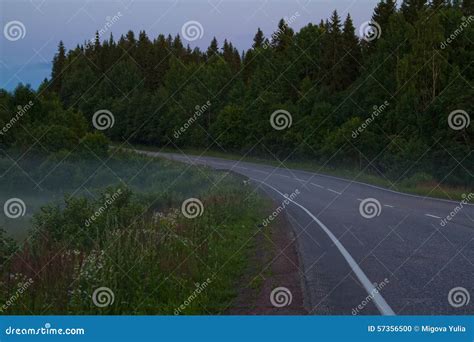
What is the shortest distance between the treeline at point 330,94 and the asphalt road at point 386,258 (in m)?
13.2

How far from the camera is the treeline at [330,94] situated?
1505 inches

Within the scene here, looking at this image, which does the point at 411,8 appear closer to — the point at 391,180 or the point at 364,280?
the point at 391,180

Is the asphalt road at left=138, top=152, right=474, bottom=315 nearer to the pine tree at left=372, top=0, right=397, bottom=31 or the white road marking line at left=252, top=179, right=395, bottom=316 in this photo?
the white road marking line at left=252, top=179, right=395, bottom=316

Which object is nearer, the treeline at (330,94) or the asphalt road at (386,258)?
the asphalt road at (386,258)

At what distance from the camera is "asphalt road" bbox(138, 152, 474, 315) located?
666 centimetres

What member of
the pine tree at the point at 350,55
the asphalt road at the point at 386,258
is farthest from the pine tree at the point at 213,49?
the asphalt road at the point at 386,258

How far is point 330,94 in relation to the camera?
60812mm

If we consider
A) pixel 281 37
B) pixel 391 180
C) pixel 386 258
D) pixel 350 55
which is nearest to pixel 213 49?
pixel 281 37

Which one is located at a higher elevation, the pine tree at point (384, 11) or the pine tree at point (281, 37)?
the pine tree at point (384, 11)

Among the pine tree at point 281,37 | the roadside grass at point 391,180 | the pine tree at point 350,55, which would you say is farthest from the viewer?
the pine tree at point 281,37

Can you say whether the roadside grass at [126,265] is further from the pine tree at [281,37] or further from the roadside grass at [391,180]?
the pine tree at [281,37]

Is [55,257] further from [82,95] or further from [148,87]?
[148,87]

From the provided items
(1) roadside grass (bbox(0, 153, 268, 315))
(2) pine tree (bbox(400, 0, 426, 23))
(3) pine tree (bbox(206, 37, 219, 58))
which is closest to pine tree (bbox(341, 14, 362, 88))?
(2) pine tree (bbox(400, 0, 426, 23))

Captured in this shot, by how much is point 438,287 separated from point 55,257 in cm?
567
